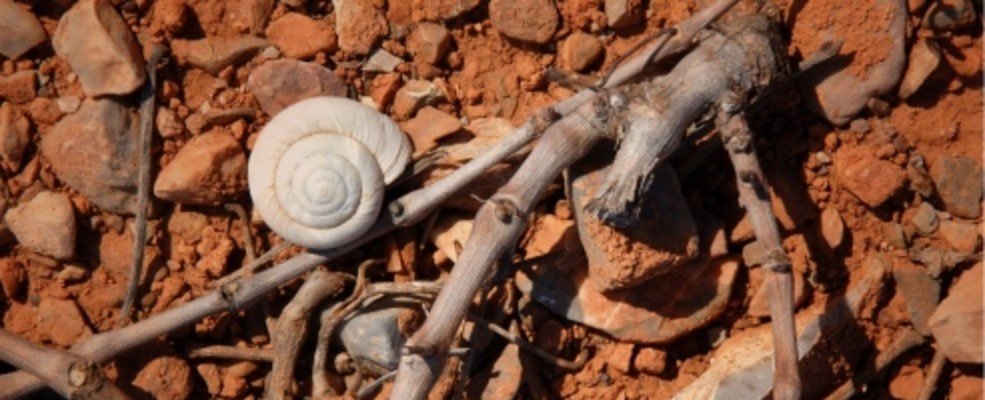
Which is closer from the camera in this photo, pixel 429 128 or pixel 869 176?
pixel 869 176

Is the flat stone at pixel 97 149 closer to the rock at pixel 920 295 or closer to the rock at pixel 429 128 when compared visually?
the rock at pixel 429 128

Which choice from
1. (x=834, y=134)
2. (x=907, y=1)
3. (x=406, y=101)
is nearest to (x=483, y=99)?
(x=406, y=101)

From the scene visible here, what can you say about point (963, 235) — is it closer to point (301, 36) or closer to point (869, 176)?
point (869, 176)

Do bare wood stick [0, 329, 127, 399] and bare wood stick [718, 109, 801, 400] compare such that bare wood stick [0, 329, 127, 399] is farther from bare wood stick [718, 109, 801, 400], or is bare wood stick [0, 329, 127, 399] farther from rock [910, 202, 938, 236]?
rock [910, 202, 938, 236]

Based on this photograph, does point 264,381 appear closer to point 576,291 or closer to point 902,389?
point 576,291

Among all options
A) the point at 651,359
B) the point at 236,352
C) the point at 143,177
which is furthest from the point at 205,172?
the point at 651,359

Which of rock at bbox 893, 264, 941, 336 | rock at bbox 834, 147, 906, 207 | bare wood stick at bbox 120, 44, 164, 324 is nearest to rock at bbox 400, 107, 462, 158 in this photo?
bare wood stick at bbox 120, 44, 164, 324

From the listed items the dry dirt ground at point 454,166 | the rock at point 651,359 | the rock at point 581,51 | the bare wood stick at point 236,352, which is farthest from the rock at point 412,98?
the rock at point 651,359
